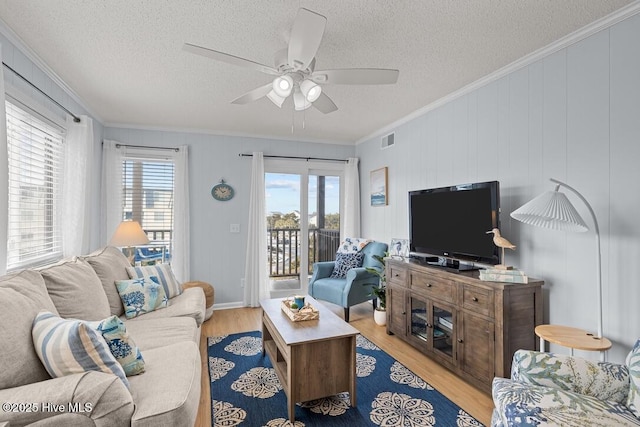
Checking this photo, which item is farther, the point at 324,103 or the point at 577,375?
the point at 324,103

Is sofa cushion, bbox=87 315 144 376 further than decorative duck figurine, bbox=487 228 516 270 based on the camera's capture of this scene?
No

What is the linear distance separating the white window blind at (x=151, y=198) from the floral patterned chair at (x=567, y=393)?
409cm

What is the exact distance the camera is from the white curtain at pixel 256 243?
178 inches

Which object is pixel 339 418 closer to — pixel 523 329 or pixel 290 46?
pixel 523 329

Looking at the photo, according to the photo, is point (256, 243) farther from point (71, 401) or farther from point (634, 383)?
point (634, 383)

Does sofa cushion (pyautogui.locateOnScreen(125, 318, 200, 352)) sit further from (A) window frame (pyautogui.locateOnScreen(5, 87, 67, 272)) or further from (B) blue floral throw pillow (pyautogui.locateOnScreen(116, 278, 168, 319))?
(A) window frame (pyautogui.locateOnScreen(5, 87, 67, 272))

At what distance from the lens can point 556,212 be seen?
1.87m

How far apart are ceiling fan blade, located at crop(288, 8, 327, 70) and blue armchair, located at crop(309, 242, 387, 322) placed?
2572 millimetres

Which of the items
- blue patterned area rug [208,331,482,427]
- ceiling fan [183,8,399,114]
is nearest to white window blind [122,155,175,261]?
blue patterned area rug [208,331,482,427]

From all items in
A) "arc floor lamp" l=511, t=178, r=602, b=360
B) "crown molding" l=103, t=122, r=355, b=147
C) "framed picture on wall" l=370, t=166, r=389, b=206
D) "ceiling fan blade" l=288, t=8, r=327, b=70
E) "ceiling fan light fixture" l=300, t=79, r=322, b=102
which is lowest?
"arc floor lamp" l=511, t=178, r=602, b=360

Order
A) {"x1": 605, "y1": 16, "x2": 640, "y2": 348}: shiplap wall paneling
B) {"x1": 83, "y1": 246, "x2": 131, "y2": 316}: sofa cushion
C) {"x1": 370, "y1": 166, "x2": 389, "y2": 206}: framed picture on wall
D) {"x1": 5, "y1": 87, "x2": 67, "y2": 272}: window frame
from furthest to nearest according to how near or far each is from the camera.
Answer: {"x1": 370, "y1": 166, "x2": 389, "y2": 206}: framed picture on wall < {"x1": 83, "y1": 246, "x2": 131, "y2": 316}: sofa cushion < {"x1": 5, "y1": 87, "x2": 67, "y2": 272}: window frame < {"x1": 605, "y1": 16, "x2": 640, "y2": 348}: shiplap wall paneling

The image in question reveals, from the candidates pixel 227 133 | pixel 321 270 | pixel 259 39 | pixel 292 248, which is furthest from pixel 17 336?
pixel 292 248

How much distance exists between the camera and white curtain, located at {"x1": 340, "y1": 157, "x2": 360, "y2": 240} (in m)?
4.99

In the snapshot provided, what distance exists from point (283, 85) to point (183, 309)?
6.62ft
